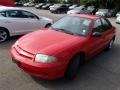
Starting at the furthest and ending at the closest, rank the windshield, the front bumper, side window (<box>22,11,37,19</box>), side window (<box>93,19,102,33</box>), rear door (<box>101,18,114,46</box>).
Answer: side window (<box>22,11,37,19</box>)
rear door (<box>101,18,114,46</box>)
side window (<box>93,19,102,33</box>)
the windshield
the front bumper

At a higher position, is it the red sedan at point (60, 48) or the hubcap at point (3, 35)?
the red sedan at point (60, 48)

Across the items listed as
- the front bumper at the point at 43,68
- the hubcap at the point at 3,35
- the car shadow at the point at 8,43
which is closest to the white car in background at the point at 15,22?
the hubcap at the point at 3,35

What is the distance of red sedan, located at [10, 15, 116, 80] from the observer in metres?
4.41

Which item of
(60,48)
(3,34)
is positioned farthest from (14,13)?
(60,48)

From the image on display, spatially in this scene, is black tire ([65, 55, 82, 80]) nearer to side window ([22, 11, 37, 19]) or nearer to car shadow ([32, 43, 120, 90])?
car shadow ([32, 43, 120, 90])

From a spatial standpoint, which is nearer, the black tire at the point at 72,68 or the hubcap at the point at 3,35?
the black tire at the point at 72,68

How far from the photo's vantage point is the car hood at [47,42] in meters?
4.60

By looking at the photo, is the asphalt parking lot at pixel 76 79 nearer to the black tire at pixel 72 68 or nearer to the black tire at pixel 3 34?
the black tire at pixel 72 68

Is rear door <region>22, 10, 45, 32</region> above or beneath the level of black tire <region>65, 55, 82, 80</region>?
above

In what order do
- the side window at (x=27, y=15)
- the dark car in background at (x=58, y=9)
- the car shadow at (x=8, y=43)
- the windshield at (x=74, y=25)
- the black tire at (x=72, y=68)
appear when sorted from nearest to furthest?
the black tire at (x=72, y=68) → the windshield at (x=74, y=25) → the car shadow at (x=8, y=43) → the side window at (x=27, y=15) → the dark car in background at (x=58, y=9)

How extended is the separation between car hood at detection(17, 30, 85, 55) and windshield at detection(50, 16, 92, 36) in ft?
0.76

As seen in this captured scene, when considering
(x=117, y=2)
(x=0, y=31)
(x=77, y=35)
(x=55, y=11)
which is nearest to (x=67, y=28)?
(x=77, y=35)

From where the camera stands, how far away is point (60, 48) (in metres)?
4.65

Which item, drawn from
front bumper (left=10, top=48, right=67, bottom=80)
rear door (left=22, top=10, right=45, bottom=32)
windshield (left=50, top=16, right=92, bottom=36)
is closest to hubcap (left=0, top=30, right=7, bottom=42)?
rear door (left=22, top=10, right=45, bottom=32)
